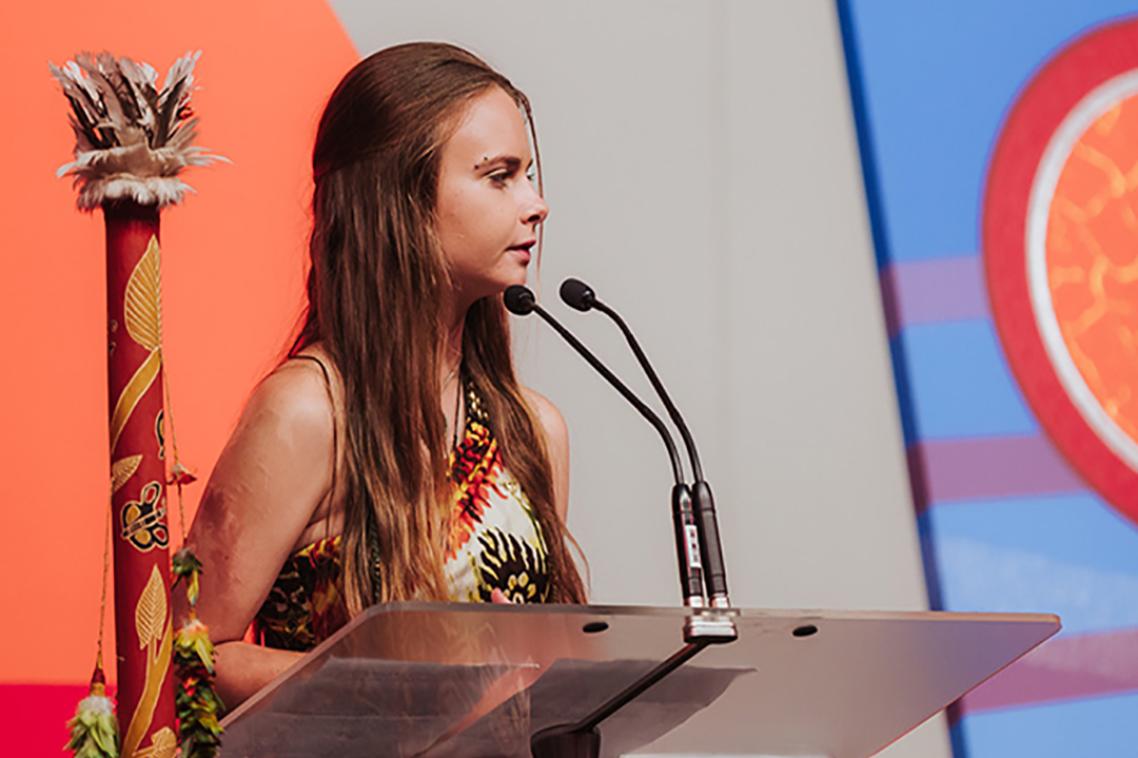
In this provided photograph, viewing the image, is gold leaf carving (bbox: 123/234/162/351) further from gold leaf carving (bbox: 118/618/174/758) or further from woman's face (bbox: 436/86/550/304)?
woman's face (bbox: 436/86/550/304)

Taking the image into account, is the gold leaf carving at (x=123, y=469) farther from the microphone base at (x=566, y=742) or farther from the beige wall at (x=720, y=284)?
the beige wall at (x=720, y=284)

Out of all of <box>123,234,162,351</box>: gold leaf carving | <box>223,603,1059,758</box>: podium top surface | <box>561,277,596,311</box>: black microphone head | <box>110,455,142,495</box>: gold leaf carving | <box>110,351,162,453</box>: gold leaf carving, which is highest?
<box>561,277,596,311</box>: black microphone head

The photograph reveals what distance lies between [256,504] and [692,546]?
1.97 ft

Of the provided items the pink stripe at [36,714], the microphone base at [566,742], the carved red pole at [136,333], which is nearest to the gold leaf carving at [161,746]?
the carved red pole at [136,333]

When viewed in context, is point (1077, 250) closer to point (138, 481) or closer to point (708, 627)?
point (708, 627)

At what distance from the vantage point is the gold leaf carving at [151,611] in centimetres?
137

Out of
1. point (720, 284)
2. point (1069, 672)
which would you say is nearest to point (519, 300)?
point (720, 284)

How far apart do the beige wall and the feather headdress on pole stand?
1504mm

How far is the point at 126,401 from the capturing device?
1405 millimetres

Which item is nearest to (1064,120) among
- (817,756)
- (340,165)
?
(340,165)

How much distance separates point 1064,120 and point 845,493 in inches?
36.5

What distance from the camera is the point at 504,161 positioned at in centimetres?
237

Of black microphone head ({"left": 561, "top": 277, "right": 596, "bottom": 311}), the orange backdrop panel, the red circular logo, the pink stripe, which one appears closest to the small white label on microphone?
black microphone head ({"left": 561, "top": 277, "right": 596, "bottom": 311})

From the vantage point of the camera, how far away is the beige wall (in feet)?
9.90
